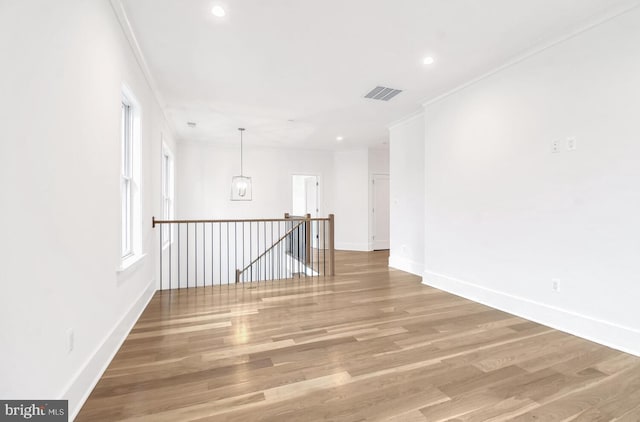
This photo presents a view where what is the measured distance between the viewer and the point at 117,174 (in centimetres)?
239

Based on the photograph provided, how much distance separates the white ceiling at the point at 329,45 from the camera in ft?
7.60

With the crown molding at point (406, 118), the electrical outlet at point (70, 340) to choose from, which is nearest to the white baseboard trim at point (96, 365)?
the electrical outlet at point (70, 340)

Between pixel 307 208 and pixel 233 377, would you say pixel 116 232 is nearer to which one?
pixel 233 377

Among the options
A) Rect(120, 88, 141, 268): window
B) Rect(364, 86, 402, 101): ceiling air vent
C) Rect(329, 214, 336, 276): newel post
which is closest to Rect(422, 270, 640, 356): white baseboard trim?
Rect(329, 214, 336, 276): newel post

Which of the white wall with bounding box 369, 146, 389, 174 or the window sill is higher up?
the white wall with bounding box 369, 146, 389, 174

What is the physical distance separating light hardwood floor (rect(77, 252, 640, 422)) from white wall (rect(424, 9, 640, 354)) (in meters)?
0.34

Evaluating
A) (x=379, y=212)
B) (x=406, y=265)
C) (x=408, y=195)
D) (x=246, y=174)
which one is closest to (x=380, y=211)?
(x=379, y=212)

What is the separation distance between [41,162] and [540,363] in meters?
Answer: 3.39

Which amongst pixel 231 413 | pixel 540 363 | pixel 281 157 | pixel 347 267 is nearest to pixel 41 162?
pixel 231 413

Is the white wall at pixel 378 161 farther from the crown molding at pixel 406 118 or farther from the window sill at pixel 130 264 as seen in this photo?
the window sill at pixel 130 264

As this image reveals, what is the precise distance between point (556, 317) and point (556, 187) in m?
1.27

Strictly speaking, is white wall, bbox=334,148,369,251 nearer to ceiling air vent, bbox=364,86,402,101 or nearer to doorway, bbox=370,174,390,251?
doorway, bbox=370,174,390,251

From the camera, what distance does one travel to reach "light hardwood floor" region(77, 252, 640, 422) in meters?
1.67

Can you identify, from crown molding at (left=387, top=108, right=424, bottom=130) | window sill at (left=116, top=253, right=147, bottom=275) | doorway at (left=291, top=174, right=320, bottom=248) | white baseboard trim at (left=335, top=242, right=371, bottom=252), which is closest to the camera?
window sill at (left=116, top=253, right=147, bottom=275)
